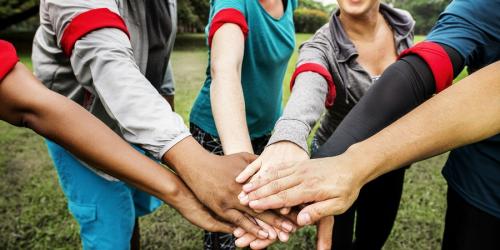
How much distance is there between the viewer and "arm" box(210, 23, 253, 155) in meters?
1.84

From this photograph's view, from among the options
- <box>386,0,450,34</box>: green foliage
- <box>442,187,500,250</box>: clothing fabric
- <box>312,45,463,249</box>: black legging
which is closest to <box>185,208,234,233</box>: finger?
<box>312,45,463,249</box>: black legging

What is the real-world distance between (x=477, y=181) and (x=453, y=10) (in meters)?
0.69

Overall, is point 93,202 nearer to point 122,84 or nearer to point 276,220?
point 122,84

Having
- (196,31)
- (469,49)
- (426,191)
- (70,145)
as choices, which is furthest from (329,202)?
(196,31)

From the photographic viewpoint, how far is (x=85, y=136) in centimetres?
146

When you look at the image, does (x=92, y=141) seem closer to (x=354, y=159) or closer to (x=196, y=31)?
(x=354, y=159)

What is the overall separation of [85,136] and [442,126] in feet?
4.18

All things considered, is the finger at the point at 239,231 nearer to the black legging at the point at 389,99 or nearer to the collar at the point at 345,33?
the black legging at the point at 389,99

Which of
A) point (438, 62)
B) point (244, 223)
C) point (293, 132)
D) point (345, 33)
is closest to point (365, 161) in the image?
point (293, 132)

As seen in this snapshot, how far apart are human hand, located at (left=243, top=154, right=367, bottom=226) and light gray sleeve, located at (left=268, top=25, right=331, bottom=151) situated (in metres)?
0.14

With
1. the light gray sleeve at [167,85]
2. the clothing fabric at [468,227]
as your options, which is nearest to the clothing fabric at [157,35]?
the light gray sleeve at [167,85]

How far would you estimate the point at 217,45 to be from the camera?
197 cm

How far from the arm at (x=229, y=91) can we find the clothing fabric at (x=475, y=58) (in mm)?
868

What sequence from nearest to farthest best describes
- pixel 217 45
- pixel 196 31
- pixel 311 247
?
1. pixel 217 45
2. pixel 311 247
3. pixel 196 31
